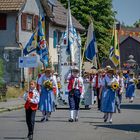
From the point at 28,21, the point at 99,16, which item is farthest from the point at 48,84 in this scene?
the point at 99,16

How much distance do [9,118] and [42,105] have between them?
242 cm

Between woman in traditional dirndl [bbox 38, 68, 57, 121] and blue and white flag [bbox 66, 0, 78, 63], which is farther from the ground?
blue and white flag [bbox 66, 0, 78, 63]

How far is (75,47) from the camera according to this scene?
89.1ft

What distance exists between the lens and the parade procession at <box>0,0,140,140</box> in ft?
57.9

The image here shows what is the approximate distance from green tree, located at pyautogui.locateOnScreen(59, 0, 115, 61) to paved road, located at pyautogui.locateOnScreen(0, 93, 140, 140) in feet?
143

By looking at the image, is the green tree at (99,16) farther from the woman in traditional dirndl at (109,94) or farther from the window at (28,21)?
the woman in traditional dirndl at (109,94)

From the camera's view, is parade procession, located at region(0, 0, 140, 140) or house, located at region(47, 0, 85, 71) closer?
parade procession, located at region(0, 0, 140, 140)

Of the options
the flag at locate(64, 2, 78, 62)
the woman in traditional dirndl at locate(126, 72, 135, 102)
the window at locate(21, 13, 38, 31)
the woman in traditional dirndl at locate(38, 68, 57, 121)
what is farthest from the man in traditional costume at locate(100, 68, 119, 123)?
the window at locate(21, 13, 38, 31)

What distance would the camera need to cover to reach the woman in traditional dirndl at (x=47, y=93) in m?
19.7

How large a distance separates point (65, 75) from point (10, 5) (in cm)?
1975

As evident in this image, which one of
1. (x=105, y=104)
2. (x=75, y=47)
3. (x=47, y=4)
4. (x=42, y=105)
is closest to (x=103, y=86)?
(x=105, y=104)

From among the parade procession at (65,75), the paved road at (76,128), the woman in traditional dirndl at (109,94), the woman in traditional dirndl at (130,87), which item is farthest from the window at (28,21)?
the woman in traditional dirndl at (109,94)

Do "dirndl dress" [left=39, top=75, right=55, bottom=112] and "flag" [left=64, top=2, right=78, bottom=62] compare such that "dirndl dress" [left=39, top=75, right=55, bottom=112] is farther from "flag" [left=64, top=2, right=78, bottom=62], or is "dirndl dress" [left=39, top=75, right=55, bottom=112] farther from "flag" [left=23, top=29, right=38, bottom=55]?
"flag" [left=23, top=29, right=38, bottom=55]

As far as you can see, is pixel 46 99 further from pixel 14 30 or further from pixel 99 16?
pixel 99 16
